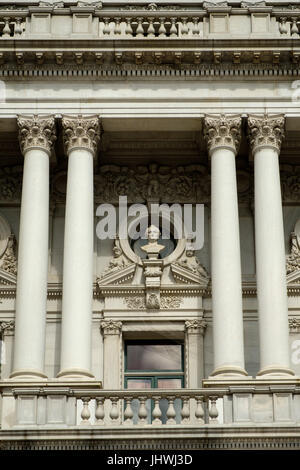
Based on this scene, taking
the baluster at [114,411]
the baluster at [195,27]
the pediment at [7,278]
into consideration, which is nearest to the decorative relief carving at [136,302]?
the pediment at [7,278]

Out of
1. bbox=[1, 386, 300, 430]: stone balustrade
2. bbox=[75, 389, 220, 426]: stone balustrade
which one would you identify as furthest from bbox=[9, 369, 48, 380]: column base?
bbox=[75, 389, 220, 426]: stone balustrade

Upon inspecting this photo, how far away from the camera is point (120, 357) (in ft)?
94.3

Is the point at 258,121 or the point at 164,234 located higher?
the point at 258,121

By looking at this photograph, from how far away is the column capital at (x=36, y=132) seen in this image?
28.6 metres

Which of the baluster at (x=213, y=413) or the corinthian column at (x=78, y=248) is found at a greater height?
the corinthian column at (x=78, y=248)

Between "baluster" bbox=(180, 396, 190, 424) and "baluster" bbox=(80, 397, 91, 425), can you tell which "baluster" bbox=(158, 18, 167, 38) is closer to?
"baluster" bbox=(180, 396, 190, 424)

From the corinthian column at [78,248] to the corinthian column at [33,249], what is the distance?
1.64 feet

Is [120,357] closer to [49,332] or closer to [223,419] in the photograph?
[49,332]

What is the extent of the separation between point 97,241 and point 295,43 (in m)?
7.12

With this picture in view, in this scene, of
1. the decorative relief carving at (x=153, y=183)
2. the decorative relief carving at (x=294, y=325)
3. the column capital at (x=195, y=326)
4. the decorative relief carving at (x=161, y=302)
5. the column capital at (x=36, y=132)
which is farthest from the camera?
the decorative relief carving at (x=153, y=183)

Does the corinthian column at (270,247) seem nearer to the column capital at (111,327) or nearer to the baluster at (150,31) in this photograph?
the baluster at (150,31)

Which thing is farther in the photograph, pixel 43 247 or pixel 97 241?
pixel 97 241

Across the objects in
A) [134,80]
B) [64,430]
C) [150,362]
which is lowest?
[64,430]

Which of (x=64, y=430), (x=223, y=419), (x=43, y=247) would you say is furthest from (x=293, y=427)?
(x=43, y=247)
